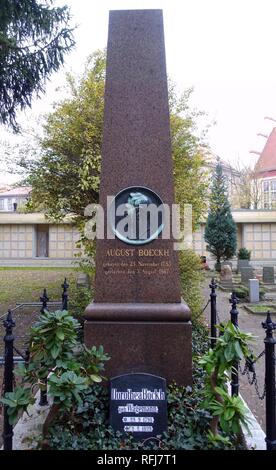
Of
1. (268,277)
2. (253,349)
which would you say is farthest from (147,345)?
(268,277)

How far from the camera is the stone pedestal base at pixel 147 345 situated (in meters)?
3.60

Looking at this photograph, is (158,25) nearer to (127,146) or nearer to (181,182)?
(127,146)

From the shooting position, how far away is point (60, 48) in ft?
28.7

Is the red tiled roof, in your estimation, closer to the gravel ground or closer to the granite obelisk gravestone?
the gravel ground

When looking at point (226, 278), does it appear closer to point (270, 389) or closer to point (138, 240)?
point (138, 240)

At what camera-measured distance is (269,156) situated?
47750 millimetres

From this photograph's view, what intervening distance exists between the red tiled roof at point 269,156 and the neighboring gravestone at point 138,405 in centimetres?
4452

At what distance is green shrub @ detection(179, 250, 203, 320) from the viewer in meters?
7.00

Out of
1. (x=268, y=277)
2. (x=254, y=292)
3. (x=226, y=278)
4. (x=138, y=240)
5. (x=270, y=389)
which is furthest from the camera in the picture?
(x=226, y=278)

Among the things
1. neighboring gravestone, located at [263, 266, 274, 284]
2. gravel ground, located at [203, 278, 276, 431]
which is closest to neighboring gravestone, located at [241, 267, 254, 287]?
neighboring gravestone, located at [263, 266, 274, 284]

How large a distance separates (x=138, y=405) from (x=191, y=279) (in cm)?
449

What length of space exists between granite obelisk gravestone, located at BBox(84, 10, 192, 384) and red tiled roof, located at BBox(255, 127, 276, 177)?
4305 cm
